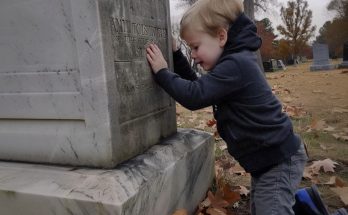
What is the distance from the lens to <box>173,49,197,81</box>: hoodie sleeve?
2.42 m

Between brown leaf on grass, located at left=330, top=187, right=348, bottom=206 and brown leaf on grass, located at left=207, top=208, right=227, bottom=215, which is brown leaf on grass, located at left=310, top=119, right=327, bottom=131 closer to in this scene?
brown leaf on grass, located at left=330, top=187, right=348, bottom=206

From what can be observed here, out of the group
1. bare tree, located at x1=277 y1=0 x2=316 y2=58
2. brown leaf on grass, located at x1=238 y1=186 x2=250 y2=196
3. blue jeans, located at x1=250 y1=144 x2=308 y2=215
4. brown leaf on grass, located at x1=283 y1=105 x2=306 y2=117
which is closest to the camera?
blue jeans, located at x1=250 y1=144 x2=308 y2=215

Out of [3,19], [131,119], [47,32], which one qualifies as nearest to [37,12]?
[47,32]

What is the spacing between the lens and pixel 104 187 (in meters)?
1.56

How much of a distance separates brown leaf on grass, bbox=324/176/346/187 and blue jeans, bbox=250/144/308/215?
91cm

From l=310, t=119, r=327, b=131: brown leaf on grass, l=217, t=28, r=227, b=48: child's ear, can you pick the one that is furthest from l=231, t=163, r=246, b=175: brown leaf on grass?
l=310, t=119, r=327, b=131: brown leaf on grass

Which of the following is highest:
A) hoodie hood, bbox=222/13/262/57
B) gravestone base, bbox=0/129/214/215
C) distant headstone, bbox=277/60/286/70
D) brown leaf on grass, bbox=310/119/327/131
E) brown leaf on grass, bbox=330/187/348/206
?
hoodie hood, bbox=222/13/262/57

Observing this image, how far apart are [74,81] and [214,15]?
2.42 feet

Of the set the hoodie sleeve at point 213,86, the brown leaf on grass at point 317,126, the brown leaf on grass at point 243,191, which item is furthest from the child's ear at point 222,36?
the brown leaf on grass at point 317,126

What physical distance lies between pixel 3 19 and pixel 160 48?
864 mm

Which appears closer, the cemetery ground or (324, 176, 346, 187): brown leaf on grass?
the cemetery ground

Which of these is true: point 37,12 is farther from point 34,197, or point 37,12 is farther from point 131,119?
point 34,197

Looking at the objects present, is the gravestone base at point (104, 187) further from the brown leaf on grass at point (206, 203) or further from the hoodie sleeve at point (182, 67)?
the hoodie sleeve at point (182, 67)

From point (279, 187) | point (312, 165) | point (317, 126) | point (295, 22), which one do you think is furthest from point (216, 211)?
point (295, 22)
